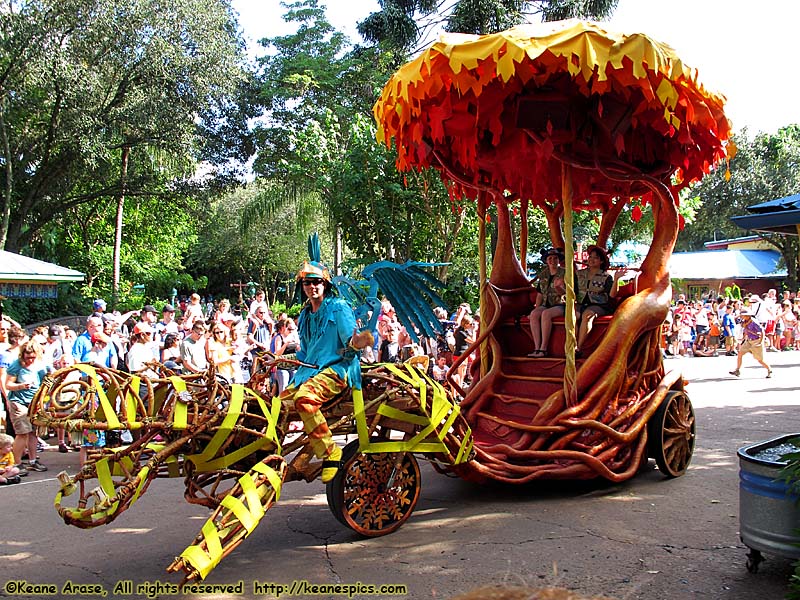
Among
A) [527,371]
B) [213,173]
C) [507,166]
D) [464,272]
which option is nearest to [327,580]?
[527,371]

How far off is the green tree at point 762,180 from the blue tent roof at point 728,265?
189 cm

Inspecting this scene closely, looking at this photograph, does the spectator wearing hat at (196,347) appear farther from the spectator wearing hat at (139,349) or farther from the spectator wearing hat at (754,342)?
the spectator wearing hat at (754,342)

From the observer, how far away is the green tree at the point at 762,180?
35.8 meters

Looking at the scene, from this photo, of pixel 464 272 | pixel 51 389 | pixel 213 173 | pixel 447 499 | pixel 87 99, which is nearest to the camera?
pixel 51 389

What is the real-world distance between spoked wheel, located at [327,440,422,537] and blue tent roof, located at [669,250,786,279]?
112 ft

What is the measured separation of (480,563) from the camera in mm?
4676

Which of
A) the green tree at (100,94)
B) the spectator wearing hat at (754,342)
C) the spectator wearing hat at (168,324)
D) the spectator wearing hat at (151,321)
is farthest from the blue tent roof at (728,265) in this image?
the spectator wearing hat at (151,321)

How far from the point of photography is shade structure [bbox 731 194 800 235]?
26.1 ft

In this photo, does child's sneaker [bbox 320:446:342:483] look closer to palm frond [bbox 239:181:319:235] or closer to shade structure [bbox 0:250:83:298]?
shade structure [bbox 0:250:83:298]

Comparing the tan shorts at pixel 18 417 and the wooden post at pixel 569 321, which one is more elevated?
the wooden post at pixel 569 321

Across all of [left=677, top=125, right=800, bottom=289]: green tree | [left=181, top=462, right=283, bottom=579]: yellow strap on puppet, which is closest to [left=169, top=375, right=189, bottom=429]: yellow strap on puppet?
[left=181, top=462, right=283, bottom=579]: yellow strap on puppet

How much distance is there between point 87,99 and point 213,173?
268 inches

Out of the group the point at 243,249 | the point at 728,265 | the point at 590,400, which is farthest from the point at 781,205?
the point at 728,265

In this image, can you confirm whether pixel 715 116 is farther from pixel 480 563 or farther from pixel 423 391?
pixel 480 563
